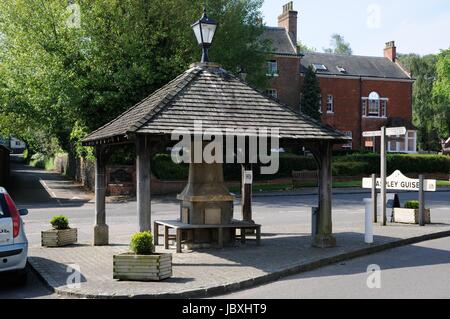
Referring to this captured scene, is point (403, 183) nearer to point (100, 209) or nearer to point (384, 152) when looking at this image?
point (384, 152)

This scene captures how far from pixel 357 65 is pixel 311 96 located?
9.34 meters

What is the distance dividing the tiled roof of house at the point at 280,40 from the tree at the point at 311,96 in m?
2.80

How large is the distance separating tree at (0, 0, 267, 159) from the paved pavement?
1955 cm

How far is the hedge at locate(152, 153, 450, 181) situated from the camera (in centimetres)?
3150

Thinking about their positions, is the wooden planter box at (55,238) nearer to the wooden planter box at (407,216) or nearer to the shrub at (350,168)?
the wooden planter box at (407,216)

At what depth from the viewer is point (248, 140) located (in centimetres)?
1155

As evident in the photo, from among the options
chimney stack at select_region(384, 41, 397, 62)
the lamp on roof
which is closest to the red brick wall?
chimney stack at select_region(384, 41, 397, 62)

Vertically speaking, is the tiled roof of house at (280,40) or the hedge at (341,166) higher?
the tiled roof of house at (280,40)

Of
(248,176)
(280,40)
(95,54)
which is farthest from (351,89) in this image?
(248,176)

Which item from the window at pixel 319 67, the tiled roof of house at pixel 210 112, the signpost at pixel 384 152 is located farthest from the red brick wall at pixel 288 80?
the tiled roof of house at pixel 210 112

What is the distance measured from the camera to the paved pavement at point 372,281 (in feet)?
26.6
